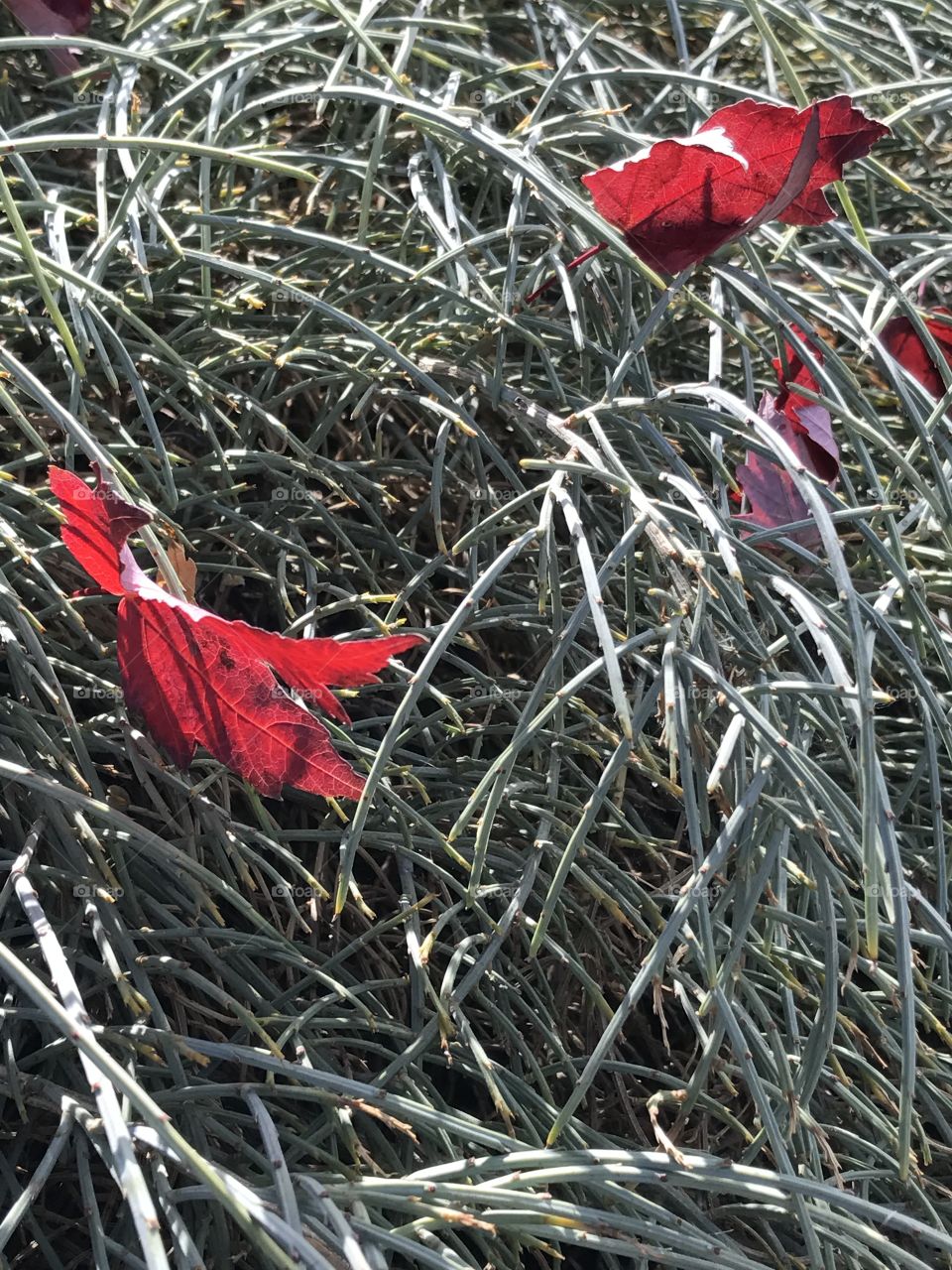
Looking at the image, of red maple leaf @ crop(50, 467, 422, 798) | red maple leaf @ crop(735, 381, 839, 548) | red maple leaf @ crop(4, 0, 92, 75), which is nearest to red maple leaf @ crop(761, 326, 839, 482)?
red maple leaf @ crop(735, 381, 839, 548)

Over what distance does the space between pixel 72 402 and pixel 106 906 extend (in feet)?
0.96

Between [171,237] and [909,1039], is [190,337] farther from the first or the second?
[909,1039]

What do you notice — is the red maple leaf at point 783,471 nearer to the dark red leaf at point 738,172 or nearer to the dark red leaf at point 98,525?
the dark red leaf at point 738,172

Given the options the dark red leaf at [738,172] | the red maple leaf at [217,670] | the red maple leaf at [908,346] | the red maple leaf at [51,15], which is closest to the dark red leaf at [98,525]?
the red maple leaf at [217,670]

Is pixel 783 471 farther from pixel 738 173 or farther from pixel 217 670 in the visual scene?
pixel 217 670

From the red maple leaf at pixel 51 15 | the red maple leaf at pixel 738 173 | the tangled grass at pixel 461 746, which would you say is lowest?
the tangled grass at pixel 461 746

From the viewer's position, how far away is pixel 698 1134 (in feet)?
2.52

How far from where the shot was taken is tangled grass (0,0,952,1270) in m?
0.60

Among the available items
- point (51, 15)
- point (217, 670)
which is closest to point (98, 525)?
point (217, 670)

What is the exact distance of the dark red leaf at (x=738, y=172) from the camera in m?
0.66

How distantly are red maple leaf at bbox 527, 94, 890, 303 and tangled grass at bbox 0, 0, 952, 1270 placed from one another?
3cm

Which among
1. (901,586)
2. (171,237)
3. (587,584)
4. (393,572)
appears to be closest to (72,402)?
(171,237)

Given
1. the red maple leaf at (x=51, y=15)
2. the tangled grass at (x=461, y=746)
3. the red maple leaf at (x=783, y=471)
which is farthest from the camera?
the red maple leaf at (x=51, y=15)

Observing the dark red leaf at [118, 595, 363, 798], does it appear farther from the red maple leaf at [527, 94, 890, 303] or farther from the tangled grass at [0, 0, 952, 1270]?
the red maple leaf at [527, 94, 890, 303]
